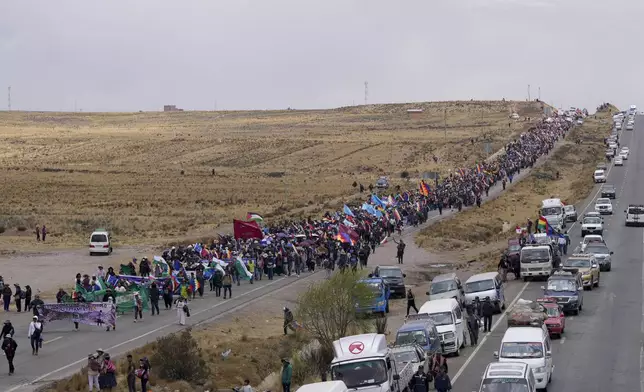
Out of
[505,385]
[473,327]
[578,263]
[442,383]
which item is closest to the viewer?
[505,385]

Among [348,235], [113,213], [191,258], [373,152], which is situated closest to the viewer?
[191,258]

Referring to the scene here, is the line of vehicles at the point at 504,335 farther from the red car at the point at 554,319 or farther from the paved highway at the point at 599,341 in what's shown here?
the paved highway at the point at 599,341

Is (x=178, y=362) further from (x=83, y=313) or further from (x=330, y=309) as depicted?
(x=83, y=313)

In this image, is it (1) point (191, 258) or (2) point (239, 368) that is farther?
(1) point (191, 258)

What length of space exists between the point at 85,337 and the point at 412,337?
11903mm

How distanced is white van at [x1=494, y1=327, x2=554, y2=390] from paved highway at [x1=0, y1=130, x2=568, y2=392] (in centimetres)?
1183

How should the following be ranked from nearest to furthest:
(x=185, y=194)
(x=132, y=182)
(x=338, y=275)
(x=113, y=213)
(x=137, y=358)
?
(x=137, y=358)
(x=338, y=275)
(x=113, y=213)
(x=185, y=194)
(x=132, y=182)

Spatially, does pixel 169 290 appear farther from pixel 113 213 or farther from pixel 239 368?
pixel 113 213

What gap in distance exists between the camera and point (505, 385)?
2295 cm

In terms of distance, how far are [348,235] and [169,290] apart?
14.5m

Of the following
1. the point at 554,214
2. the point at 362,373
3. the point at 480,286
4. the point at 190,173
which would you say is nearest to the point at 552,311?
the point at 480,286

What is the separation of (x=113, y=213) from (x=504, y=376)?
2669 inches

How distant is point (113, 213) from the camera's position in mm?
87500

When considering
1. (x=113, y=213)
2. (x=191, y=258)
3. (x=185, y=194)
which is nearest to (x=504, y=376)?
(x=191, y=258)
